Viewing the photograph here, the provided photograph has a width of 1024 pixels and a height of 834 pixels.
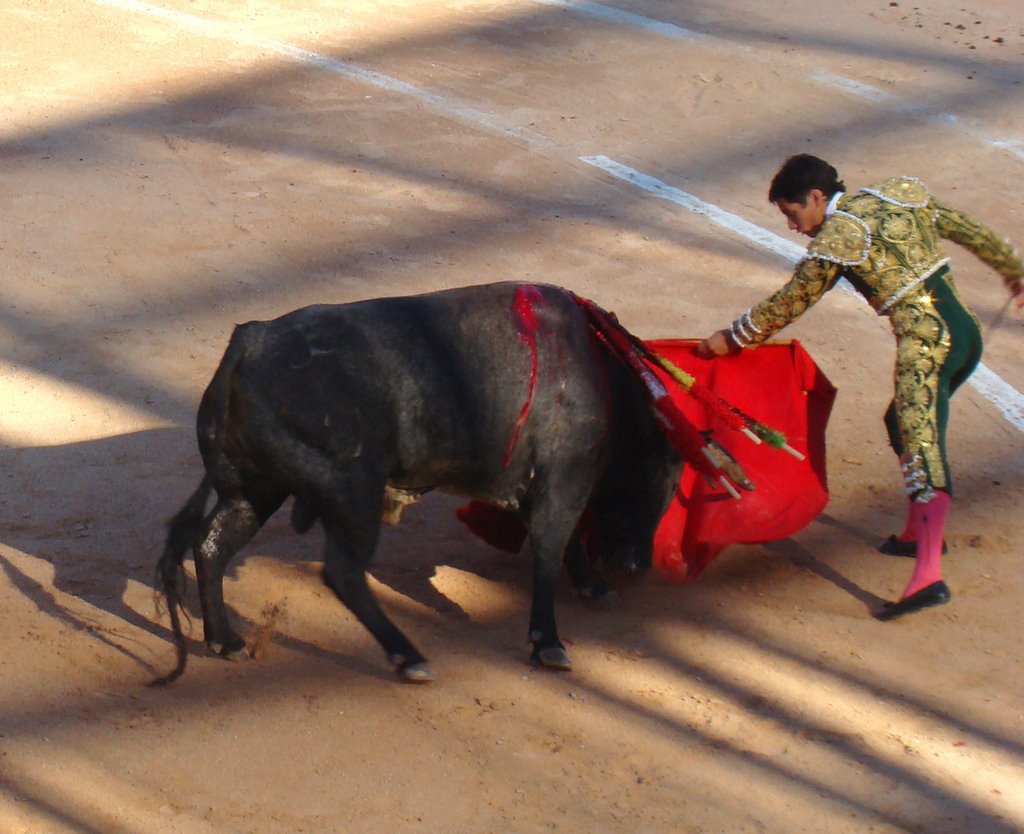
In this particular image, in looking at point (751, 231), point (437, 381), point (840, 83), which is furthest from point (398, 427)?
point (840, 83)

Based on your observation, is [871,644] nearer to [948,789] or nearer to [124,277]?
[948,789]

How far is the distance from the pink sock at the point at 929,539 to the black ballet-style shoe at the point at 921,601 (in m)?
0.02

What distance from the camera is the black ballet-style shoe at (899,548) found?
16.7 ft

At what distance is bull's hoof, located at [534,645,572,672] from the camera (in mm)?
4371

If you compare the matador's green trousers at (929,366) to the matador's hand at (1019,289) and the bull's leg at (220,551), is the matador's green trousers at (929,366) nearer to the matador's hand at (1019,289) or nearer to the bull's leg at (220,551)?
the matador's hand at (1019,289)

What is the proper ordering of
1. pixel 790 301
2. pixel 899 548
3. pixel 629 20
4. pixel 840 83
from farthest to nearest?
pixel 629 20 < pixel 840 83 < pixel 899 548 < pixel 790 301

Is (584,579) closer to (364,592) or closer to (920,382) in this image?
(364,592)

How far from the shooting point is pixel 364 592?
4.27 meters

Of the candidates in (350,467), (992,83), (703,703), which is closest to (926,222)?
(703,703)

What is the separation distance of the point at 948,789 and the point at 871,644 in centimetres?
71

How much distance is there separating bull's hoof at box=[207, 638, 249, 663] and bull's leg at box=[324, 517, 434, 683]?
0.37 m

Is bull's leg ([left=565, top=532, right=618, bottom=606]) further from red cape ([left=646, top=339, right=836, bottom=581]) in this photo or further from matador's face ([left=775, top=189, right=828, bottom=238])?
matador's face ([left=775, top=189, right=828, bottom=238])

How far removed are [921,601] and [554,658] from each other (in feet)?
4.04

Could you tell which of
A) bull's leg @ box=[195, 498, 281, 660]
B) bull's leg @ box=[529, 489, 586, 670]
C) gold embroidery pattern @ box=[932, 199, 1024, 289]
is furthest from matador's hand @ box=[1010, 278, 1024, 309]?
bull's leg @ box=[195, 498, 281, 660]
